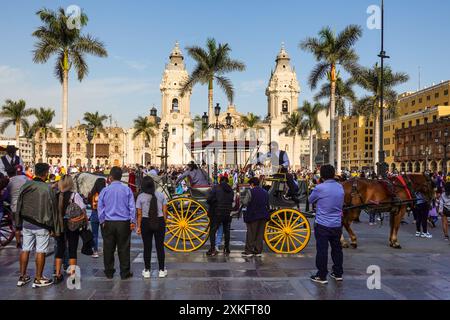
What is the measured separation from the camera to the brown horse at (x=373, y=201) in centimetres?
1102

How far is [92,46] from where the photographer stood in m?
30.0

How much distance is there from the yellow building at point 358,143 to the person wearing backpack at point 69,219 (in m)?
95.1

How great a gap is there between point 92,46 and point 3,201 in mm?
21252

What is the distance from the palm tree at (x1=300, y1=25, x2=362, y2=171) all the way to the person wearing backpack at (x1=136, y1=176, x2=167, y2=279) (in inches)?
970

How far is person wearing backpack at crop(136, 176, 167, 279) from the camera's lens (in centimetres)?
777

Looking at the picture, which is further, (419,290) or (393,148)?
(393,148)

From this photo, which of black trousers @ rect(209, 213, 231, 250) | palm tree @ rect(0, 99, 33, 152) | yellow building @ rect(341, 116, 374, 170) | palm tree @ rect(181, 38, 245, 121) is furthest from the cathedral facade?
black trousers @ rect(209, 213, 231, 250)

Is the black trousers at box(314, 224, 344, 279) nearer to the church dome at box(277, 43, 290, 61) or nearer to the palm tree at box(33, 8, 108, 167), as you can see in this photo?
the palm tree at box(33, 8, 108, 167)

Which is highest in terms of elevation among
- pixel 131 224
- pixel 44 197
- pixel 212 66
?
pixel 212 66

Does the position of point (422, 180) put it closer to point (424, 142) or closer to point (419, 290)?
point (419, 290)

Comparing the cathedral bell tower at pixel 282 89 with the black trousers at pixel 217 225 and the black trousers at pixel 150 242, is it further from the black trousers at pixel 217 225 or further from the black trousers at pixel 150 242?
the black trousers at pixel 150 242

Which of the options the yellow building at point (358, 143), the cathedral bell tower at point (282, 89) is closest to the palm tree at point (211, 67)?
the yellow building at point (358, 143)
